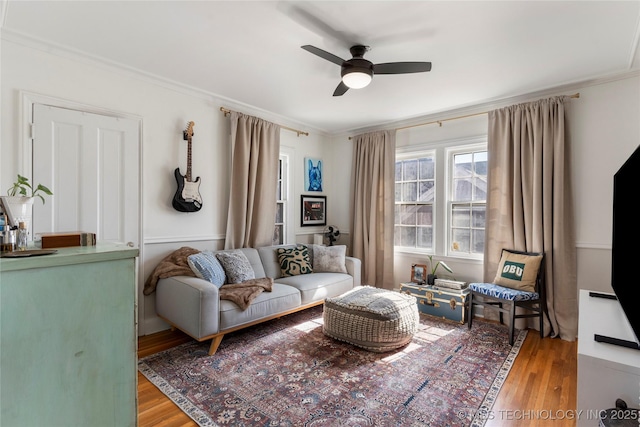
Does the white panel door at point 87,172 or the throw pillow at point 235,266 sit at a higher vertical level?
the white panel door at point 87,172

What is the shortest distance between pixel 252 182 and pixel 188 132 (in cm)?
90

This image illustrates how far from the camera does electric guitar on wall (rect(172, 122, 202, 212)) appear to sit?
10.5 ft

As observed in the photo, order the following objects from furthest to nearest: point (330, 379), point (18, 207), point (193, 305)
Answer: point (193, 305) < point (330, 379) < point (18, 207)

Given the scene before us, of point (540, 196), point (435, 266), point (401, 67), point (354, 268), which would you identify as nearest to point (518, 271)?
point (540, 196)

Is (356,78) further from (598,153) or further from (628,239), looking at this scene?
(598,153)

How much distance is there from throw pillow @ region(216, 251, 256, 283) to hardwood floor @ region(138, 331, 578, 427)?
805 mm

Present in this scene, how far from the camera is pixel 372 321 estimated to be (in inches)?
105

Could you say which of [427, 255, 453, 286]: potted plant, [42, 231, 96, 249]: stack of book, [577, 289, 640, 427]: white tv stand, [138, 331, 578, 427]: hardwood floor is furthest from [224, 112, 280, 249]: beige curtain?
[577, 289, 640, 427]: white tv stand

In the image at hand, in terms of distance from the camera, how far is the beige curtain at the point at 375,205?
441 centimetres

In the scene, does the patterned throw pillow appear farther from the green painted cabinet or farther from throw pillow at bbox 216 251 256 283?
the green painted cabinet

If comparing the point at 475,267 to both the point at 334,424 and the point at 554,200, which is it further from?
the point at 334,424

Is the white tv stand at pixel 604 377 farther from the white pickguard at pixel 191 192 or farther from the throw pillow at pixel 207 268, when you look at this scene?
the white pickguard at pixel 191 192

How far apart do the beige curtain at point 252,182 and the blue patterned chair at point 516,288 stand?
8.37ft

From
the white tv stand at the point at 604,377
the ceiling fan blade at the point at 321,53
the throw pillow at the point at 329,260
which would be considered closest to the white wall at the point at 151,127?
the throw pillow at the point at 329,260
